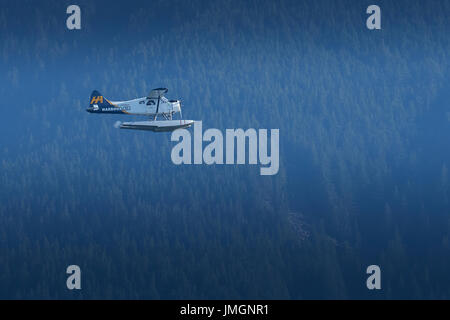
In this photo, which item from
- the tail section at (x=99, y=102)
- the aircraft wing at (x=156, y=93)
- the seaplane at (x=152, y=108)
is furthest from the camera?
the tail section at (x=99, y=102)

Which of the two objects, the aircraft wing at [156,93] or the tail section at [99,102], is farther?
the tail section at [99,102]

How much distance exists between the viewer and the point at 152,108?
32.8 meters

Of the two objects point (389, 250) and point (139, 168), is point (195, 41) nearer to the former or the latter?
point (139, 168)

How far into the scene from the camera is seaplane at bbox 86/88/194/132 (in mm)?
31609

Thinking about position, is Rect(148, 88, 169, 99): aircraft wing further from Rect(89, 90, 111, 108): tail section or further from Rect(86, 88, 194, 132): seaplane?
Rect(89, 90, 111, 108): tail section

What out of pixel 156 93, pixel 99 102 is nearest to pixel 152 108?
pixel 156 93

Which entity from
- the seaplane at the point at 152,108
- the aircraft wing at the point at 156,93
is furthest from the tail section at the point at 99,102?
the aircraft wing at the point at 156,93

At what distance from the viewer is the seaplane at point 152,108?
104 feet

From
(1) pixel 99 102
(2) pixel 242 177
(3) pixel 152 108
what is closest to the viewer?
(3) pixel 152 108

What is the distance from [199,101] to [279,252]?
14627mm

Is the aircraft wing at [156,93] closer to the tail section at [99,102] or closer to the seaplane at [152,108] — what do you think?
the seaplane at [152,108]

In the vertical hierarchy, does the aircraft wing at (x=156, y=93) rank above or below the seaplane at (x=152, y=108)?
above

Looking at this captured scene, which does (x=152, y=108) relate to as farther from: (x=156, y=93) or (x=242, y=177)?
(x=242, y=177)

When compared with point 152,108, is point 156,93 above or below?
above
